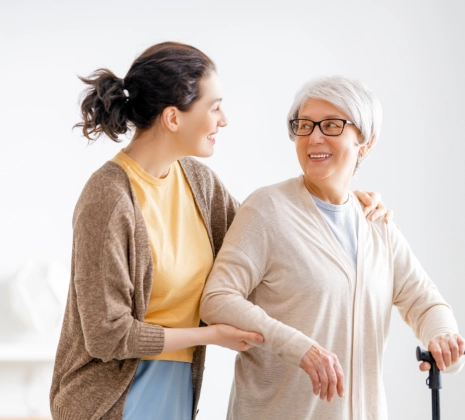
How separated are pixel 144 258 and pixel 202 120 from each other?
0.38m

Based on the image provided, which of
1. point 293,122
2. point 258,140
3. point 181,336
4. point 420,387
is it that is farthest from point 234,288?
point 420,387

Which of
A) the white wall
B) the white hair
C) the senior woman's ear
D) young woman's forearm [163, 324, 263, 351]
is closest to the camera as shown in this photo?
young woman's forearm [163, 324, 263, 351]

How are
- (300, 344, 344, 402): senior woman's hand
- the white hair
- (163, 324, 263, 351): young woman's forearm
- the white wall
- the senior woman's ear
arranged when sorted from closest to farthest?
(300, 344, 344, 402): senior woman's hand → (163, 324, 263, 351): young woman's forearm → the white hair → the senior woman's ear → the white wall

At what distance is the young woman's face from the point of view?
1771mm

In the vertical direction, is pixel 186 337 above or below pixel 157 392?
above

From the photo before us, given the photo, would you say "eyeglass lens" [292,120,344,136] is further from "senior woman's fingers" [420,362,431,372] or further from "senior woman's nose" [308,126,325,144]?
"senior woman's fingers" [420,362,431,372]

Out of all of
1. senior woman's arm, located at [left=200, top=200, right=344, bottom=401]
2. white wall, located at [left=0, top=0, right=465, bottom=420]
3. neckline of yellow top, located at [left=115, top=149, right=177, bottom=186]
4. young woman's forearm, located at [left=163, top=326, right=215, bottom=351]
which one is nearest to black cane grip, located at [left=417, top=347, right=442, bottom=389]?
senior woman's arm, located at [left=200, top=200, right=344, bottom=401]

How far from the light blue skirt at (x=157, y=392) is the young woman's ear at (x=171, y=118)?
0.58 meters

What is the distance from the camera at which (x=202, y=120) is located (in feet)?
5.83

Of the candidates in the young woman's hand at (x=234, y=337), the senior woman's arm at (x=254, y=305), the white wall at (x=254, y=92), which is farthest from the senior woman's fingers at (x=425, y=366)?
the white wall at (x=254, y=92)

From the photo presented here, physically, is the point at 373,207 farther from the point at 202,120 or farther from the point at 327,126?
the point at 202,120

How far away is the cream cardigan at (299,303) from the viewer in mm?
1754

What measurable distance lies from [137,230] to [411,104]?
2.29 m

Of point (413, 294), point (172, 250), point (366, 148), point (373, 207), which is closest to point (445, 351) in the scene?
point (413, 294)
